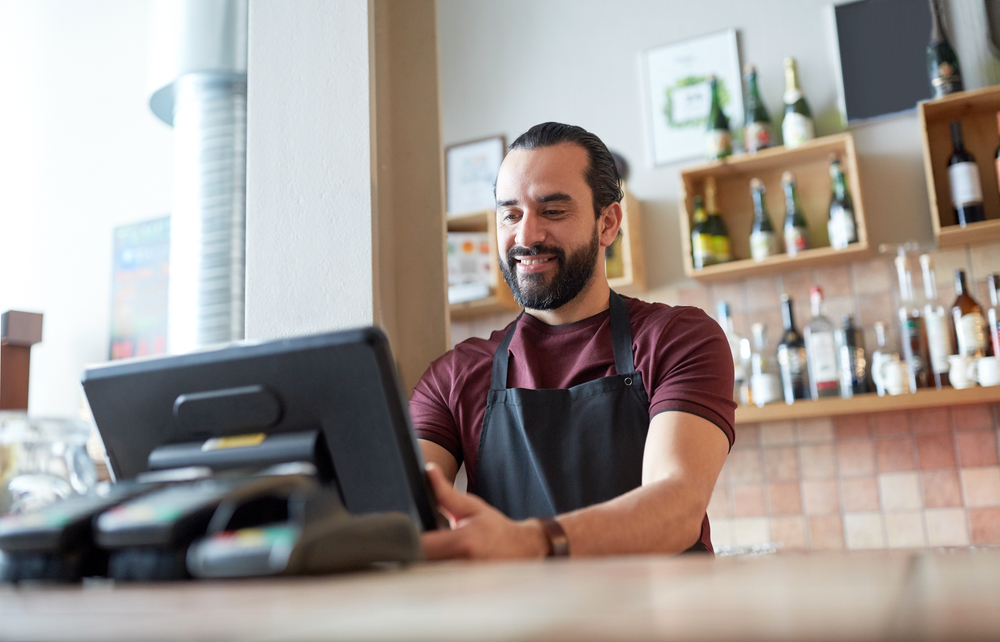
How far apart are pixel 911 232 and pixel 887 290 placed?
0.19 m

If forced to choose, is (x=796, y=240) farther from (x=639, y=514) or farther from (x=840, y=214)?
(x=639, y=514)

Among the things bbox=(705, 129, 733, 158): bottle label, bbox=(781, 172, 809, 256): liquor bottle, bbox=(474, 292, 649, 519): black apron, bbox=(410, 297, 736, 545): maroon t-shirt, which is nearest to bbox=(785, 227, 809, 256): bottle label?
bbox=(781, 172, 809, 256): liquor bottle

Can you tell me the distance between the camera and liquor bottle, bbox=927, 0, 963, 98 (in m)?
2.56

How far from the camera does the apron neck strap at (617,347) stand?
1.45 meters

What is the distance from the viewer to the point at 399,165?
1608mm

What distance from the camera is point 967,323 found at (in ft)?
7.90

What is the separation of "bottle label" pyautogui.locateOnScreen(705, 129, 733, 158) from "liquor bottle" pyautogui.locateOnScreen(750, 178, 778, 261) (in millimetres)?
133

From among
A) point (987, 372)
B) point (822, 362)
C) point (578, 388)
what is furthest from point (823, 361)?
point (578, 388)

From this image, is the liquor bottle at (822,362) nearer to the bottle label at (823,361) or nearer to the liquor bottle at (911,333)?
the bottle label at (823,361)

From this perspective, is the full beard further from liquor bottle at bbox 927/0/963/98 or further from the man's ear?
liquor bottle at bbox 927/0/963/98

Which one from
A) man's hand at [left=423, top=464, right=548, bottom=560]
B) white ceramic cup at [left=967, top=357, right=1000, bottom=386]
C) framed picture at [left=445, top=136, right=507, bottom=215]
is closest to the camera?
man's hand at [left=423, top=464, right=548, bottom=560]

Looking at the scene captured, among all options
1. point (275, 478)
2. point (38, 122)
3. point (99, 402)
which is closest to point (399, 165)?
point (99, 402)

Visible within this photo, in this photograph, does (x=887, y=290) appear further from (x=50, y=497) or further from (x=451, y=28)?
(x=50, y=497)

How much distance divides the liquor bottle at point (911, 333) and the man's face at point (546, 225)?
4.35 ft
